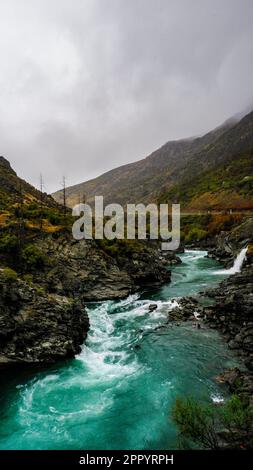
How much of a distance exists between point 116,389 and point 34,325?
10.5 meters

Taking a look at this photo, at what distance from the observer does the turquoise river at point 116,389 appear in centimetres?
1927

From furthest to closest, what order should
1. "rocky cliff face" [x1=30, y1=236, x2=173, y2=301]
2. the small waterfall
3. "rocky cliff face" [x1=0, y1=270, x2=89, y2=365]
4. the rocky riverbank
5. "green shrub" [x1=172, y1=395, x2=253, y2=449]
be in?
the small waterfall < "rocky cliff face" [x1=30, y1=236, x2=173, y2=301] < "rocky cliff face" [x1=0, y1=270, x2=89, y2=365] < the rocky riverbank < "green shrub" [x1=172, y1=395, x2=253, y2=449]

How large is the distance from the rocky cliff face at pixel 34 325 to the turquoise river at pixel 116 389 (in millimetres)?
1470

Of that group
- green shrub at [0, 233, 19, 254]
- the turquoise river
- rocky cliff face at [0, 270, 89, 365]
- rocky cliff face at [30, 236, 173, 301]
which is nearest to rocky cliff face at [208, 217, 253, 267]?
rocky cliff face at [30, 236, 173, 301]

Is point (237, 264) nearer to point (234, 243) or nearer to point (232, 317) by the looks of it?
point (234, 243)

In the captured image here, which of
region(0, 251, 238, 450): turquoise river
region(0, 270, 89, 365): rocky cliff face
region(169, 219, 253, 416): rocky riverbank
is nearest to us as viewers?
region(0, 251, 238, 450): turquoise river

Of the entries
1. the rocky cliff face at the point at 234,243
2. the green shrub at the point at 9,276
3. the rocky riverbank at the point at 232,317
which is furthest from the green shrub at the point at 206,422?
the rocky cliff face at the point at 234,243

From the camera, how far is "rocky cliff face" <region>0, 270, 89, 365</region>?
28.2m

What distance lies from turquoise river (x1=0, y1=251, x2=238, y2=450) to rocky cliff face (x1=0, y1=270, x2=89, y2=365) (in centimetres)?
147

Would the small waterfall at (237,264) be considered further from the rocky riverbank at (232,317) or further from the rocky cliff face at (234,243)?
the rocky riverbank at (232,317)

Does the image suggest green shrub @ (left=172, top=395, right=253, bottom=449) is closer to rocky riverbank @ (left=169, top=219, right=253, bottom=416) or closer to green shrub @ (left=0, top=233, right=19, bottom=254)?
rocky riverbank @ (left=169, top=219, right=253, bottom=416)

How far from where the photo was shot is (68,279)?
160 feet
